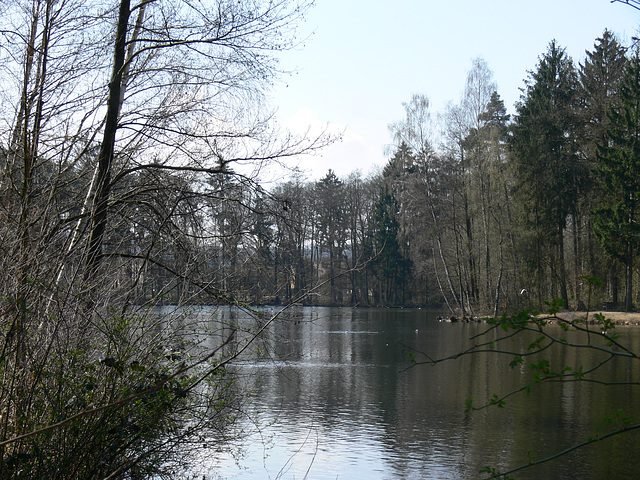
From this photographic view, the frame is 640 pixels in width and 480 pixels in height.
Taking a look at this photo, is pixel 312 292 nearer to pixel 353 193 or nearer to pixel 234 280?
pixel 234 280

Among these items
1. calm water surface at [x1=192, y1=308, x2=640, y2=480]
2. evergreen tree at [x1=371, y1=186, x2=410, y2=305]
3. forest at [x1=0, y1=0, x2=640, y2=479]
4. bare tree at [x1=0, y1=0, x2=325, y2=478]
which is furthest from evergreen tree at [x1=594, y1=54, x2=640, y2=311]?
bare tree at [x1=0, y1=0, x2=325, y2=478]

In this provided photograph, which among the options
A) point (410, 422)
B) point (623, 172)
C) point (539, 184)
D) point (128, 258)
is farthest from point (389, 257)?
point (128, 258)

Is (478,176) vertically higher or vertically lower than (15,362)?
higher

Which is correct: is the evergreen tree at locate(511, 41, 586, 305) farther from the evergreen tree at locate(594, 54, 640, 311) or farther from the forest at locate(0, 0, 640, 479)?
the forest at locate(0, 0, 640, 479)

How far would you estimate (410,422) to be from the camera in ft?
32.8

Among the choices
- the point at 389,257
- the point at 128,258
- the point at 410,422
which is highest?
the point at 389,257

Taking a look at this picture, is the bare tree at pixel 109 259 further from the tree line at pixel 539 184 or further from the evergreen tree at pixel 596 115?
the evergreen tree at pixel 596 115

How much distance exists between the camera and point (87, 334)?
13.4 feet

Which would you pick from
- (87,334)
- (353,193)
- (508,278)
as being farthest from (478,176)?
(87,334)

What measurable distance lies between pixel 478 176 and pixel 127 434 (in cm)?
2984

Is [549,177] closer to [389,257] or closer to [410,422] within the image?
[389,257]

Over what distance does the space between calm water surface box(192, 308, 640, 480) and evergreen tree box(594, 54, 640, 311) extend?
13.4 metres

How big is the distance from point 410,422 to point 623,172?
73.8 ft

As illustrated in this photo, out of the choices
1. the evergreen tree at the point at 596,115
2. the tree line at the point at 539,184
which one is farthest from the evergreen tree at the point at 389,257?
the evergreen tree at the point at 596,115
